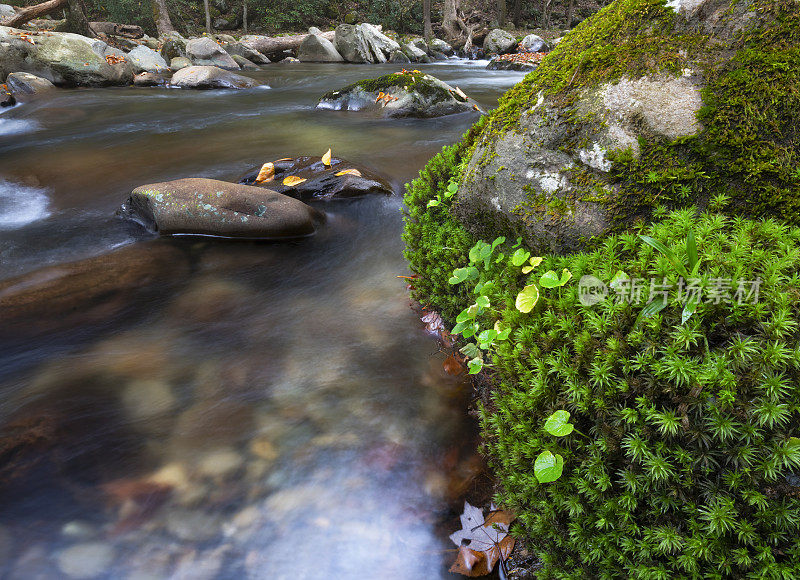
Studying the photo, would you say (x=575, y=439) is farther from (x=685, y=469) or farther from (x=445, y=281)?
(x=445, y=281)

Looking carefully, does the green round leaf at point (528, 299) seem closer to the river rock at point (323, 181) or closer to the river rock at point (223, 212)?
the river rock at point (223, 212)

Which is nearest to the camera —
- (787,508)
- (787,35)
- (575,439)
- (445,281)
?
(787,508)

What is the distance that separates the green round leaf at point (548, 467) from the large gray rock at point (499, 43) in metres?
29.4

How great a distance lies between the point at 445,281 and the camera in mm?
3396

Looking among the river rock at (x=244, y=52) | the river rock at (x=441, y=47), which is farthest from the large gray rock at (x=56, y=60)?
the river rock at (x=441, y=47)

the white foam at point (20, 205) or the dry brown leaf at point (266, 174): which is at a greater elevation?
the dry brown leaf at point (266, 174)

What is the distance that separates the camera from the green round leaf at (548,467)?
1699 millimetres

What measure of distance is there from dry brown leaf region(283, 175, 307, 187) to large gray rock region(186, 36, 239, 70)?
49.8ft

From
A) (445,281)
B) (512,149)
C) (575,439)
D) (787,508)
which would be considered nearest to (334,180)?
(445,281)

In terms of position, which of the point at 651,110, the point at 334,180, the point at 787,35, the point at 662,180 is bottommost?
the point at 334,180

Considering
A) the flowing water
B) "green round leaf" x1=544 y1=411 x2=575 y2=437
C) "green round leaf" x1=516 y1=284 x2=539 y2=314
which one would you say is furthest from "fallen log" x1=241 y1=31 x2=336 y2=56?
"green round leaf" x1=544 y1=411 x2=575 y2=437

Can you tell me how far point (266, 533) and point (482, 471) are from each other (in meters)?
1.25

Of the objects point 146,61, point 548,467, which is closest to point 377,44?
point 146,61

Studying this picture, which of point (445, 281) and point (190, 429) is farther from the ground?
point (445, 281)
